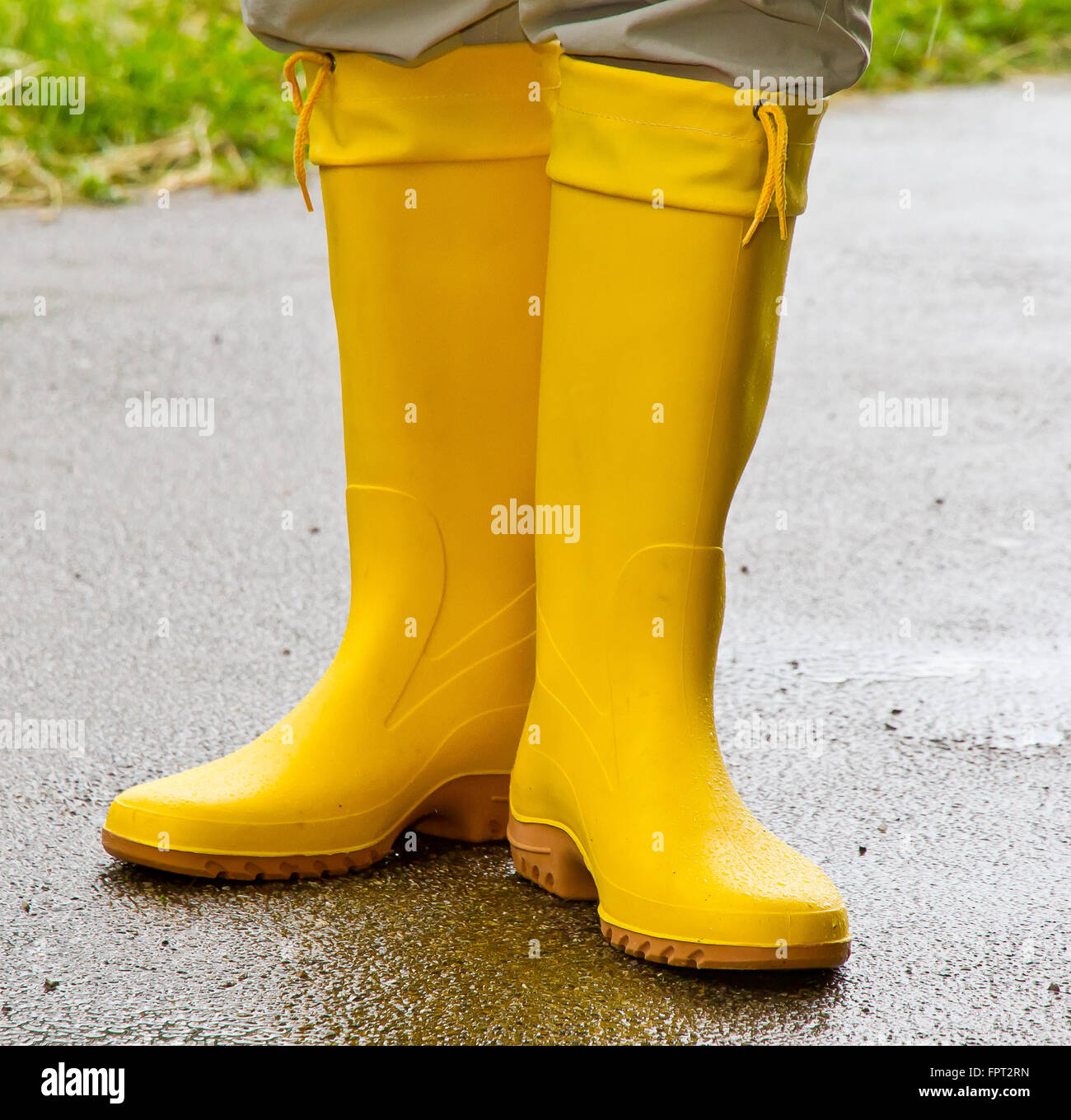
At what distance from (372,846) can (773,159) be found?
0.60m

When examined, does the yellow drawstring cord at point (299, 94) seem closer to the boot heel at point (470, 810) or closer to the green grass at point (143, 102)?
the boot heel at point (470, 810)

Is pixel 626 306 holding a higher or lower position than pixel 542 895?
higher

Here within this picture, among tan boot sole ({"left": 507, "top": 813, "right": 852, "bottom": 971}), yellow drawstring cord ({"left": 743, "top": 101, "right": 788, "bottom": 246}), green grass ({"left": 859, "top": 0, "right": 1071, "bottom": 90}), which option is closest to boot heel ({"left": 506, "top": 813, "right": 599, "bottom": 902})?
tan boot sole ({"left": 507, "top": 813, "right": 852, "bottom": 971})

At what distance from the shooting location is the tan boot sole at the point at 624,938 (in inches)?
40.6

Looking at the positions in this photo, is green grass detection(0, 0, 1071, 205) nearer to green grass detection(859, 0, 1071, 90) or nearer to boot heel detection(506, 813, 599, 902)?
green grass detection(859, 0, 1071, 90)

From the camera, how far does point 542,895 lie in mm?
1183

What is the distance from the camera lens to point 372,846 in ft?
4.00

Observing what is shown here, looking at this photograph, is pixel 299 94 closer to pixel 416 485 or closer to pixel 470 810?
pixel 416 485

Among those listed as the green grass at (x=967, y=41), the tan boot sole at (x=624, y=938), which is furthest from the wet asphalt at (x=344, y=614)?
the green grass at (x=967, y=41)

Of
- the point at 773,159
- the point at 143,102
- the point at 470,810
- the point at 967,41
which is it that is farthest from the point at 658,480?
the point at 967,41

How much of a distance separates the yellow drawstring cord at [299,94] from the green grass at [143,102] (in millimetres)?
2632

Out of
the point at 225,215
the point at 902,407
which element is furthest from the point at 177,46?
the point at 902,407

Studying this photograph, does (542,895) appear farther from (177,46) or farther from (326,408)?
(177,46)
